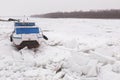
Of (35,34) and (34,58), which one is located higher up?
(35,34)

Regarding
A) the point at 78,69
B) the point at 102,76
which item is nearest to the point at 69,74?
the point at 78,69

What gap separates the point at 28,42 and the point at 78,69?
2946 mm

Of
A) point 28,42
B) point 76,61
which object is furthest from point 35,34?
point 76,61

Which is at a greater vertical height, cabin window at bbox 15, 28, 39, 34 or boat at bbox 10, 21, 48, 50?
cabin window at bbox 15, 28, 39, 34

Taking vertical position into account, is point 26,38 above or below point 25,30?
below

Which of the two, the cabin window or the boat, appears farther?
the cabin window

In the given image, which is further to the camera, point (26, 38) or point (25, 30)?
point (25, 30)

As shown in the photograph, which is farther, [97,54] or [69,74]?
[97,54]

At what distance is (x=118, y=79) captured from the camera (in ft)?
15.7

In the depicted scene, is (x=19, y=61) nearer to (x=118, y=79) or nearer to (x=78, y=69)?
Answer: (x=78, y=69)

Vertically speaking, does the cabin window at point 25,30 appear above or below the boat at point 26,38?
above

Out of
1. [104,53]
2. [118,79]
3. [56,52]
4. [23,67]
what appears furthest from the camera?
[56,52]

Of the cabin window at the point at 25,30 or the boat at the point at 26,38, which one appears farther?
the cabin window at the point at 25,30

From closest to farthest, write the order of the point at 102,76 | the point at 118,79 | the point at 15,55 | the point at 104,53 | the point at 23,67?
the point at 118,79, the point at 102,76, the point at 23,67, the point at 104,53, the point at 15,55
